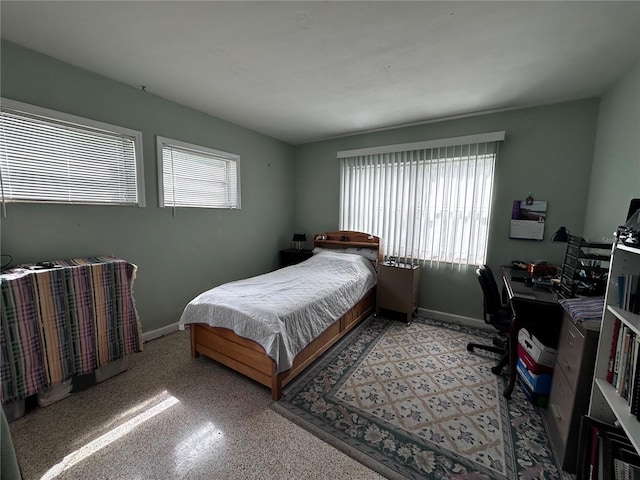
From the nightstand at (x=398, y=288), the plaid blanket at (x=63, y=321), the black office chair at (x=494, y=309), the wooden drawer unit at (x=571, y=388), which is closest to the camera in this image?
the wooden drawer unit at (x=571, y=388)

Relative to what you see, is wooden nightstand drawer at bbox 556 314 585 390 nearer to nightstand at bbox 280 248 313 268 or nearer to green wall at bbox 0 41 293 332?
nightstand at bbox 280 248 313 268

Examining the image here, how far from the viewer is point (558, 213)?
9.11 feet

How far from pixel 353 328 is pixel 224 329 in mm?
1615

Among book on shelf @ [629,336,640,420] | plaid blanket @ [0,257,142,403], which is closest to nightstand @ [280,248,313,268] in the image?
plaid blanket @ [0,257,142,403]

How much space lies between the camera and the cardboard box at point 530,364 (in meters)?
1.91

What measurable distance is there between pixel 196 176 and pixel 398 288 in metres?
2.99

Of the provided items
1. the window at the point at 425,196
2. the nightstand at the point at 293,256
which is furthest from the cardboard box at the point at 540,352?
the nightstand at the point at 293,256

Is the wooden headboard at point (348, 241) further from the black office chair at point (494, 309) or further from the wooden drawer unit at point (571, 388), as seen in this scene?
the wooden drawer unit at point (571, 388)

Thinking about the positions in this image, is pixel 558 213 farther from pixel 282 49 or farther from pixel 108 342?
pixel 108 342

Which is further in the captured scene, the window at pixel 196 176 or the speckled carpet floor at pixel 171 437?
the window at pixel 196 176

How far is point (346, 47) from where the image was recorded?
6.13 ft

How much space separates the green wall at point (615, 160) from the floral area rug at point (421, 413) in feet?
5.46

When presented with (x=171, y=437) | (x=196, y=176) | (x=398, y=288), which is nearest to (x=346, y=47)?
(x=196, y=176)

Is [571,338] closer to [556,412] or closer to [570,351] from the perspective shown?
[570,351]
